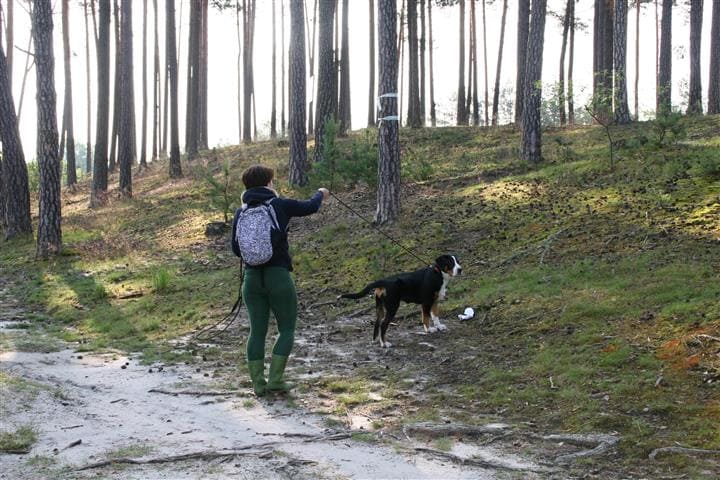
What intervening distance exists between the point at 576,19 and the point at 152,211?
2278 cm

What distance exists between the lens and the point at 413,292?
847 centimetres

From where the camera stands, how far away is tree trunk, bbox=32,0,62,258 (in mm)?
15375

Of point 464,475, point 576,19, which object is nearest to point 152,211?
point 464,475

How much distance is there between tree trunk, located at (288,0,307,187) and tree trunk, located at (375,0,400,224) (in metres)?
5.39

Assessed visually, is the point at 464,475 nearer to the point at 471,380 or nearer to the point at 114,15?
the point at 471,380

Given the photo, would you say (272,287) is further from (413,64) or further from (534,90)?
(413,64)

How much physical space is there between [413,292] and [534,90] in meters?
9.09

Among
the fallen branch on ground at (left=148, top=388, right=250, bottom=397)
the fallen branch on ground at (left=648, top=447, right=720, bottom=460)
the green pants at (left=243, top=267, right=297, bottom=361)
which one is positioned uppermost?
the green pants at (left=243, top=267, right=297, bottom=361)

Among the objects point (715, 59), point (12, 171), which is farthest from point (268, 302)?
point (715, 59)

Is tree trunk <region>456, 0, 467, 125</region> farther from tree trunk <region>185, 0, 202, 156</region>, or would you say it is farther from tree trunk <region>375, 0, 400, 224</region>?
tree trunk <region>375, 0, 400, 224</region>

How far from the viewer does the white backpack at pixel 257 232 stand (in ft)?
20.7

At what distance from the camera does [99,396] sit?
6.72m

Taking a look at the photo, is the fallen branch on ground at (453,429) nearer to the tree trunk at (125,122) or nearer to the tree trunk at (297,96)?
the tree trunk at (297,96)

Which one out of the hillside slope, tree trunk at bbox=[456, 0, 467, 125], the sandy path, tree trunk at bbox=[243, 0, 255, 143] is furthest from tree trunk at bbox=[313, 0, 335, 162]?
tree trunk at bbox=[243, 0, 255, 143]
